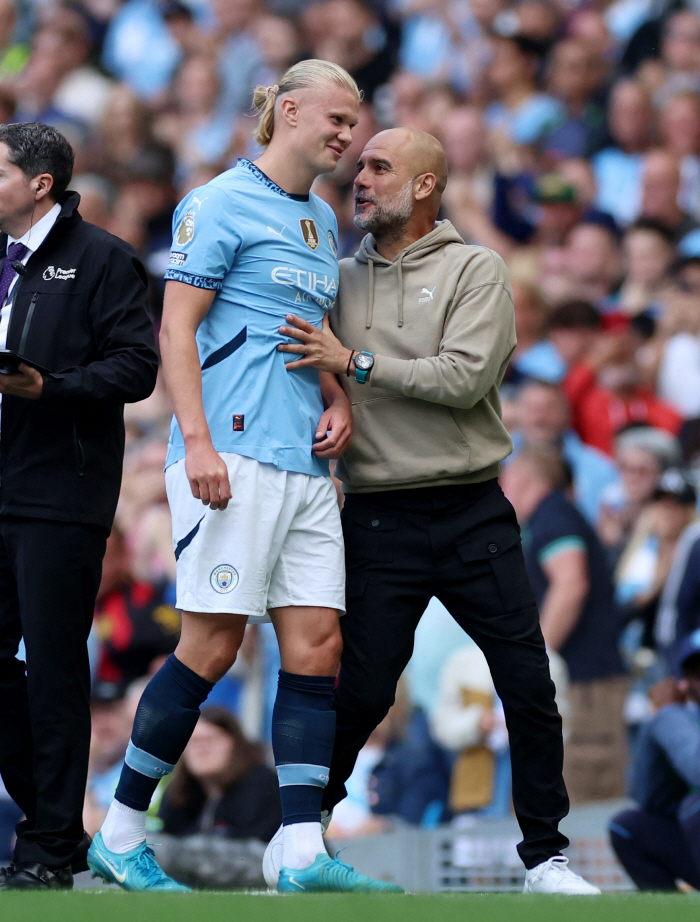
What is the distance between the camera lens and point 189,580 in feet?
11.7

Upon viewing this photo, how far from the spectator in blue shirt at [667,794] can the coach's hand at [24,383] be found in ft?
10.7

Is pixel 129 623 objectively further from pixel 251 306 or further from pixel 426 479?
pixel 251 306

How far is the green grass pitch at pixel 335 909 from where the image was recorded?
2502mm

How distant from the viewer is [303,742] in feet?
11.7

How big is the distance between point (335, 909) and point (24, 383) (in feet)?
5.22

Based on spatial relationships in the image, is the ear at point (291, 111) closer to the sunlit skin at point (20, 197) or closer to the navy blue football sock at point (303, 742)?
the sunlit skin at point (20, 197)

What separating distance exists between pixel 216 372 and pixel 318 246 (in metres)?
0.46

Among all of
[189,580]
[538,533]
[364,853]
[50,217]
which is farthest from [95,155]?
[189,580]

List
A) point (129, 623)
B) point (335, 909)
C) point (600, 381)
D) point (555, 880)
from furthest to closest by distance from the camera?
point (600, 381), point (129, 623), point (555, 880), point (335, 909)

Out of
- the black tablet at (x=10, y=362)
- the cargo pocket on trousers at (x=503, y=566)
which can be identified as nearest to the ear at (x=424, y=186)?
the cargo pocket on trousers at (x=503, y=566)

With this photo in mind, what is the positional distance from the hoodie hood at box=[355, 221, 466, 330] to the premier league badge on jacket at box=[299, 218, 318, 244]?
9.5 inches

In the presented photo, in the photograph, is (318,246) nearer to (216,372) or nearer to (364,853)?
(216,372)

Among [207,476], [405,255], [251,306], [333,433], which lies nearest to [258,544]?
[207,476]

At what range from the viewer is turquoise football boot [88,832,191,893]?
351 centimetres
